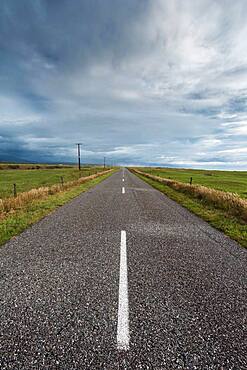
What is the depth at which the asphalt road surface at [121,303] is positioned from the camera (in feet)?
6.68

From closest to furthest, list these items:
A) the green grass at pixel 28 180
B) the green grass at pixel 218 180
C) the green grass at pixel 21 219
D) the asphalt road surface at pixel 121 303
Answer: the asphalt road surface at pixel 121 303
the green grass at pixel 21 219
the green grass at pixel 28 180
the green grass at pixel 218 180

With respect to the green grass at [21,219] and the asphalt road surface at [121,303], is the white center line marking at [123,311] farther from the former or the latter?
the green grass at [21,219]

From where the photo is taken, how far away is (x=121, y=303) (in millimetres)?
2828

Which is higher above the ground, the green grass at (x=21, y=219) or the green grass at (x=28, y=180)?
the green grass at (x=21, y=219)

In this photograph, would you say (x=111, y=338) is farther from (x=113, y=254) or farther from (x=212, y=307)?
(x=113, y=254)

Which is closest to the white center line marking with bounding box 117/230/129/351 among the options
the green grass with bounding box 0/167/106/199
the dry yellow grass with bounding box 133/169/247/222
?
the dry yellow grass with bounding box 133/169/247/222

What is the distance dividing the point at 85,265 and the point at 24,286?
1117mm

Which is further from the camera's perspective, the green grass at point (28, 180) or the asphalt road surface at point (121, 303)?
the green grass at point (28, 180)

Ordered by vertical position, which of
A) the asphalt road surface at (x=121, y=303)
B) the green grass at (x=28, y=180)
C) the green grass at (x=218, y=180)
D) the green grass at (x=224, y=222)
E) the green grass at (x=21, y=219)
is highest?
the asphalt road surface at (x=121, y=303)

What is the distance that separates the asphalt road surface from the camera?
204 centimetres

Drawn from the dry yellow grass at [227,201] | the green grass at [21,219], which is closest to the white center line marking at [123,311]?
the green grass at [21,219]

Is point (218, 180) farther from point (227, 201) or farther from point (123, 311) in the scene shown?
point (123, 311)

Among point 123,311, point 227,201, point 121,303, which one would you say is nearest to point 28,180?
point 227,201

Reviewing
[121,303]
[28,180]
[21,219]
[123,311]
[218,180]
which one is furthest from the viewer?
[218,180]
